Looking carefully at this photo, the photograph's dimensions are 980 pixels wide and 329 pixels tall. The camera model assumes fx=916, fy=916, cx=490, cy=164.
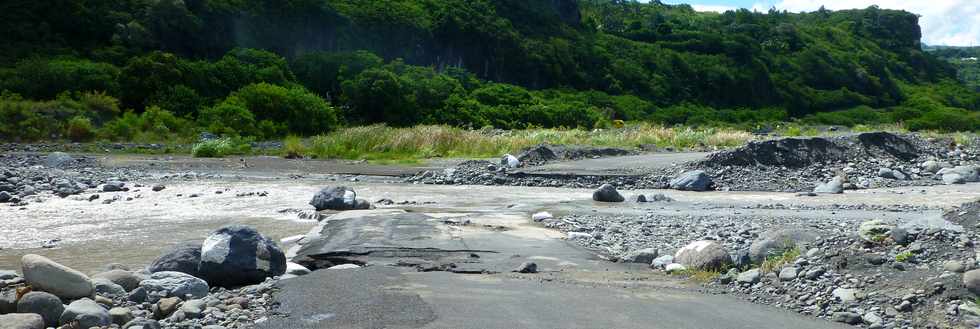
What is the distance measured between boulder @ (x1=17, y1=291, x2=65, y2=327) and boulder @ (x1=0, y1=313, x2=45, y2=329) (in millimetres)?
154

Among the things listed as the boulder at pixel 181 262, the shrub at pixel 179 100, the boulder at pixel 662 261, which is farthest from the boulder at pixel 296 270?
A: the shrub at pixel 179 100

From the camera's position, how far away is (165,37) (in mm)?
61531

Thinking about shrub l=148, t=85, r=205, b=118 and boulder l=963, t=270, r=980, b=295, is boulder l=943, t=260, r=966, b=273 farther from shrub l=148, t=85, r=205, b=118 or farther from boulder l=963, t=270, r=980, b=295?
shrub l=148, t=85, r=205, b=118

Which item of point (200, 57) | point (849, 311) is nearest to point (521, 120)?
point (200, 57)

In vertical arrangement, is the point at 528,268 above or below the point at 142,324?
above

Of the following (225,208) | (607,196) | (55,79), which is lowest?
(225,208)

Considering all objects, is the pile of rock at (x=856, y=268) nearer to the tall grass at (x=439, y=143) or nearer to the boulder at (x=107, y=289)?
the boulder at (x=107, y=289)

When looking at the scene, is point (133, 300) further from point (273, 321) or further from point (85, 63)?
Answer: point (85, 63)

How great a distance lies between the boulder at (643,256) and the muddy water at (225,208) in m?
3.53

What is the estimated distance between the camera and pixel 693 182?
23.0 meters

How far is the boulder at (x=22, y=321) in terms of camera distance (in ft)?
21.6

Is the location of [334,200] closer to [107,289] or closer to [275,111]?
[107,289]

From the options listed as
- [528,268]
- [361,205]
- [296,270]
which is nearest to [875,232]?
[528,268]

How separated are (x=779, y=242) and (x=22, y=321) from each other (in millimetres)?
7227
